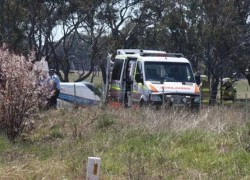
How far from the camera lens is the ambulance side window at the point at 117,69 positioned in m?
22.3

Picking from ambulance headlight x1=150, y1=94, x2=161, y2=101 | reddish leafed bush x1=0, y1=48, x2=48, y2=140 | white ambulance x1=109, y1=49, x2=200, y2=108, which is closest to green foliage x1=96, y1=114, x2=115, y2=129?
reddish leafed bush x1=0, y1=48, x2=48, y2=140

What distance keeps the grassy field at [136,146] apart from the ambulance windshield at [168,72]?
4.76 meters

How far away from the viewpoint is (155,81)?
19312 millimetres

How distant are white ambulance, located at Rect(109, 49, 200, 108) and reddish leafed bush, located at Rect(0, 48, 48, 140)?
17.6ft

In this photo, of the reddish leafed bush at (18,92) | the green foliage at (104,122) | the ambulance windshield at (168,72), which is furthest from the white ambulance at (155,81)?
the reddish leafed bush at (18,92)

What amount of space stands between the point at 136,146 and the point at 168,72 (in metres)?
9.28

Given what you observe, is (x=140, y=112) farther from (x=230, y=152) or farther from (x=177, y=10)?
(x=177, y=10)

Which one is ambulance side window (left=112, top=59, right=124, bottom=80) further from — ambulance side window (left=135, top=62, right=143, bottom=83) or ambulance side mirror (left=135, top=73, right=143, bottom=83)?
ambulance side mirror (left=135, top=73, right=143, bottom=83)

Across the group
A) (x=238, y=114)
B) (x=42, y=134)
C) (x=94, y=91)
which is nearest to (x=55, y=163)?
(x=42, y=134)

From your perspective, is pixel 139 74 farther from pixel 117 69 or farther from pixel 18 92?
pixel 18 92

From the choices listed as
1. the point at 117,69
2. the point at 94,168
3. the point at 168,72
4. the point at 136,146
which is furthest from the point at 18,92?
the point at 117,69

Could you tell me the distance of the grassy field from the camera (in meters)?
8.92

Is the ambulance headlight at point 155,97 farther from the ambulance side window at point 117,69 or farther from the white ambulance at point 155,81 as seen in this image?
the ambulance side window at point 117,69

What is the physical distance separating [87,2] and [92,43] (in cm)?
575
